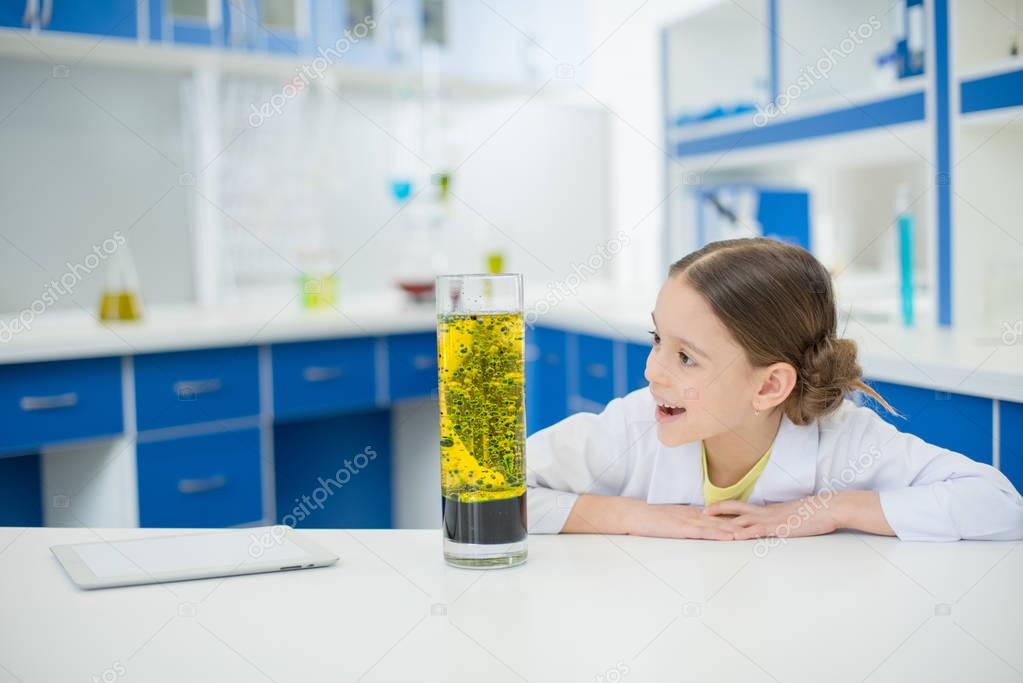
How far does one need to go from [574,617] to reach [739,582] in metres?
0.16

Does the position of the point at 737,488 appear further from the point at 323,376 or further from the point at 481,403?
the point at 323,376

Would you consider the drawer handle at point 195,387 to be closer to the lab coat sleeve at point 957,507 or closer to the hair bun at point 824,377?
the hair bun at point 824,377

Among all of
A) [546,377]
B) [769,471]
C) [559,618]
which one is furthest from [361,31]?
[559,618]

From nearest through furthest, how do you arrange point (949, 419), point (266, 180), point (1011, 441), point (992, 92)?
point (1011, 441) < point (949, 419) < point (992, 92) < point (266, 180)

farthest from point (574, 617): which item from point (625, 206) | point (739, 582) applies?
point (625, 206)

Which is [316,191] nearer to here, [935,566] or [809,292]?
[809,292]

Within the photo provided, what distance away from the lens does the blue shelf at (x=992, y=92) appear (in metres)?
2.08

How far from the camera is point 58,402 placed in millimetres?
2316

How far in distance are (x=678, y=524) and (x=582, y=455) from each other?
211 mm

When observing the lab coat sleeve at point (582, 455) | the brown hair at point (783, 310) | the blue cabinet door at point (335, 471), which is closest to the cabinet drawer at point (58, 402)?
the blue cabinet door at point (335, 471)

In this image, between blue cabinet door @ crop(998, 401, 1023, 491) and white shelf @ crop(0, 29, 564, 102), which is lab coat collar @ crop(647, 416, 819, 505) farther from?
white shelf @ crop(0, 29, 564, 102)

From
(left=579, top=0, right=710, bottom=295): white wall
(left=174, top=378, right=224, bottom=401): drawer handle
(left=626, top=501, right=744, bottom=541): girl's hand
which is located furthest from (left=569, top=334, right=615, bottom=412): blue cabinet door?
(left=626, top=501, right=744, bottom=541): girl's hand

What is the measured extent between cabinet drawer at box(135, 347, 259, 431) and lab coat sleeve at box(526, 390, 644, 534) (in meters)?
1.53

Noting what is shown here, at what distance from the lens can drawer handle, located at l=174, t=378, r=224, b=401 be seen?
2486 mm
